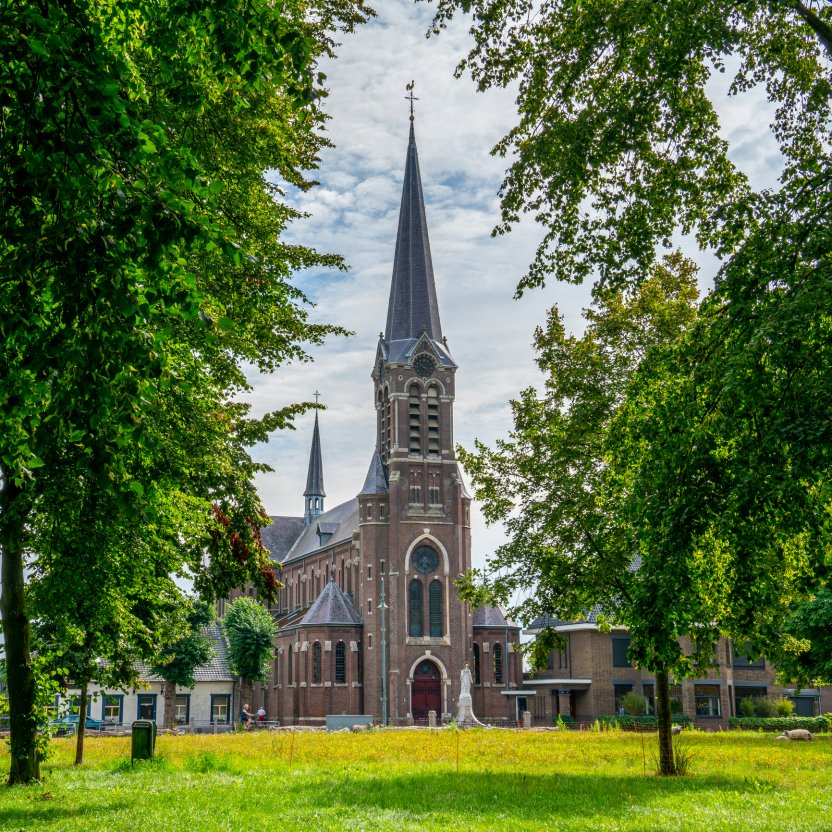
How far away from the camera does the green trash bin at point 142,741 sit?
22.0 metres

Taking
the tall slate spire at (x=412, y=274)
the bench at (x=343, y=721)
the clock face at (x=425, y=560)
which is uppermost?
the tall slate spire at (x=412, y=274)

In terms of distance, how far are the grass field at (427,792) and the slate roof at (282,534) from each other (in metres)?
67.5

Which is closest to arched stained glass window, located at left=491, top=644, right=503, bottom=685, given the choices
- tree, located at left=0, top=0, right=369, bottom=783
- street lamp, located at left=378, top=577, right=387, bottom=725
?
street lamp, located at left=378, top=577, right=387, bottom=725

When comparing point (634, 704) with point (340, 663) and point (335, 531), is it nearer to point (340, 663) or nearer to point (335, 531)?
point (340, 663)

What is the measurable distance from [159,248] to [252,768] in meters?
17.5

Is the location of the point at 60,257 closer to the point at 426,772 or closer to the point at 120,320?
the point at 120,320

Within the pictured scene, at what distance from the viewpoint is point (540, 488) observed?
24438mm

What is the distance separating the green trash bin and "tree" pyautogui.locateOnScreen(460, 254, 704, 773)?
8751 mm

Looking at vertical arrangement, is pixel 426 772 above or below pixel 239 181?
below

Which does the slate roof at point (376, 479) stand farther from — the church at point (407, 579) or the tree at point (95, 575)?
the tree at point (95, 575)

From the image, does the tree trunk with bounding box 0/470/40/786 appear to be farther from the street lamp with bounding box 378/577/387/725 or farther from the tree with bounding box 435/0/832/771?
the street lamp with bounding box 378/577/387/725

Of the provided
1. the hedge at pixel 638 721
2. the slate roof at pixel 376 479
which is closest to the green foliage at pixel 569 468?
the hedge at pixel 638 721

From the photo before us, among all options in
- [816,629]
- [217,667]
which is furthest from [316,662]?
[816,629]

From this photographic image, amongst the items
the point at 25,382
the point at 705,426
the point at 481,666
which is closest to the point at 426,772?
the point at 705,426
